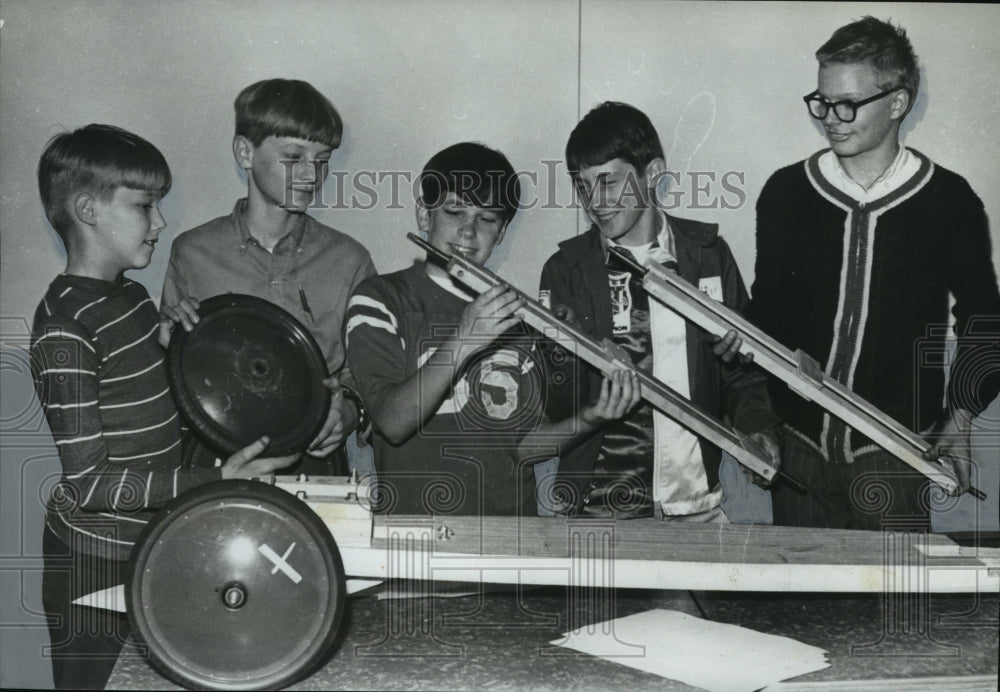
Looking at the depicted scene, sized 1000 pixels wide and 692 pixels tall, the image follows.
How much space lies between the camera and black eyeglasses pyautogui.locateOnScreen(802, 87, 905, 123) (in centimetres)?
277

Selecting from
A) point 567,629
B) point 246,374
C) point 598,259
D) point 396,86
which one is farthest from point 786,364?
point 246,374

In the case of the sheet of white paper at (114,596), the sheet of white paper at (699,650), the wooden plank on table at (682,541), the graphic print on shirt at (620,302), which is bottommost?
the sheet of white paper at (699,650)

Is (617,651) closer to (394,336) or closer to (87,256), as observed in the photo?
(394,336)

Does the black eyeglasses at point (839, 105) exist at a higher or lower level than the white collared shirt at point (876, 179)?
higher

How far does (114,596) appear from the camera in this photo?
8.80ft

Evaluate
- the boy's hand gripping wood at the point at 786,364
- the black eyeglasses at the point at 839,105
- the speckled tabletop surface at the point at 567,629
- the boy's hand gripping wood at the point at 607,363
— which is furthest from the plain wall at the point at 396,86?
the speckled tabletop surface at the point at 567,629

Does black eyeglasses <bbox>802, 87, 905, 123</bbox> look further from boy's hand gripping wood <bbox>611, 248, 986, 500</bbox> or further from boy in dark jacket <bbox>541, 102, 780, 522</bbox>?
boy's hand gripping wood <bbox>611, 248, 986, 500</bbox>

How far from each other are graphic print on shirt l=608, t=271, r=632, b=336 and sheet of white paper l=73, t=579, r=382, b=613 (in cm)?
94

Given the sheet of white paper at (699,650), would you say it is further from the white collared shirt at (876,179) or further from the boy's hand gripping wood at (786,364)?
the white collared shirt at (876,179)

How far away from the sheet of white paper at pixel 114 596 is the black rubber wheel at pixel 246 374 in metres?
0.40

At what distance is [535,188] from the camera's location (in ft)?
9.08

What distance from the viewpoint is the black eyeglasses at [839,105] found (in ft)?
9.10

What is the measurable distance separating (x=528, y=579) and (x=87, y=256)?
1.45 m

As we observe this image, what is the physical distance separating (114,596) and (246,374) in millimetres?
694
